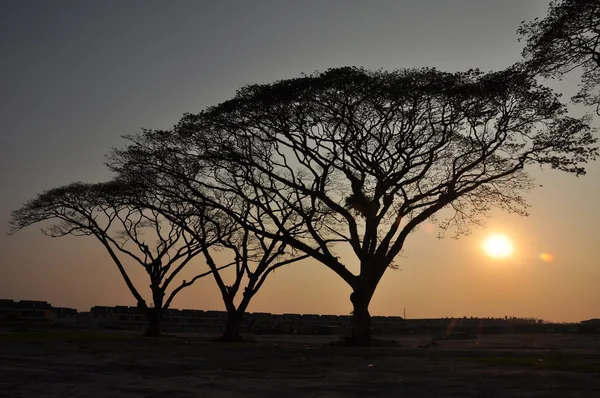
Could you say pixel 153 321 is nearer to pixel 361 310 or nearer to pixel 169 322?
pixel 361 310

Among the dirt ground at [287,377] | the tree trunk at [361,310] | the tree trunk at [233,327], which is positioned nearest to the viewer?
the dirt ground at [287,377]

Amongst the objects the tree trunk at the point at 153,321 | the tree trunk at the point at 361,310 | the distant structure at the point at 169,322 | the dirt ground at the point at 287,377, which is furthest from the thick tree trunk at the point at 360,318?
the distant structure at the point at 169,322

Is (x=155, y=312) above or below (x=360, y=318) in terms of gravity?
above

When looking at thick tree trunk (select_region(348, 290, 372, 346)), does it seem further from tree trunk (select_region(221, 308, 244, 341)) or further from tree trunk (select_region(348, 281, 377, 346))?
tree trunk (select_region(221, 308, 244, 341))

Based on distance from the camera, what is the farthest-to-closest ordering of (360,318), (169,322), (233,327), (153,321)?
(169,322), (153,321), (233,327), (360,318)

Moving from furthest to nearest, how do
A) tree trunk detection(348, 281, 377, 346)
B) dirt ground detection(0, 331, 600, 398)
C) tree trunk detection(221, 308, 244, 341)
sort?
tree trunk detection(221, 308, 244, 341) → tree trunk detection(348, 281, 377, 346) → dirt ground detection(0, 331, 600, 398)

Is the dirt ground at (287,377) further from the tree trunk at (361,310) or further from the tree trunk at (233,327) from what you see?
the tree trunk at (233,327)

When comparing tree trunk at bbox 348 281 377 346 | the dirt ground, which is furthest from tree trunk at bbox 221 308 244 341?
the dirt ground

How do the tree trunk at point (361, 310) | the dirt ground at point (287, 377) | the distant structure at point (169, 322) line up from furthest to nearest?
the distant structure at point (169, 322), the tree trunk at point (361, 310), the dirt ground at point (287, 377)

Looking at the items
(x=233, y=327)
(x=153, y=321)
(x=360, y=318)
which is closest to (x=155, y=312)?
(x=153, y=321)

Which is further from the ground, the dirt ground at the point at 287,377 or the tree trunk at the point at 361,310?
the tree trunk at the point at 361,310

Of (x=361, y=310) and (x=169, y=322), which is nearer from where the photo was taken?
(x=361, y=310)

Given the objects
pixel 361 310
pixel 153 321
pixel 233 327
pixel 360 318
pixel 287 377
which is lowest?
pixel 287 377

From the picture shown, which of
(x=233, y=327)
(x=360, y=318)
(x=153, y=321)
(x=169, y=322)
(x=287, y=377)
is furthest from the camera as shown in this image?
(x=169, y=322)
